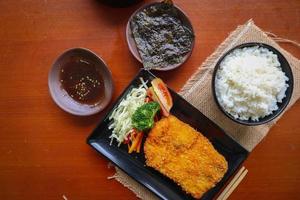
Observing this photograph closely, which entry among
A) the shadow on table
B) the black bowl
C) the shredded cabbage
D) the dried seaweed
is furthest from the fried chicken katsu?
the shadow on table

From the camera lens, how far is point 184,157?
96.9 inches

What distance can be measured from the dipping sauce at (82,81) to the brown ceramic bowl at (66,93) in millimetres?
23

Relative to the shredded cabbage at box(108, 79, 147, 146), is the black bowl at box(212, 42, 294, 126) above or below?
above

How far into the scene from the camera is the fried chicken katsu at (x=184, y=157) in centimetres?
243

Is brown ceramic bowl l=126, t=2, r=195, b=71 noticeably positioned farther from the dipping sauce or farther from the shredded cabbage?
the dipping sauce

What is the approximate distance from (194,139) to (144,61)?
58 centimetres

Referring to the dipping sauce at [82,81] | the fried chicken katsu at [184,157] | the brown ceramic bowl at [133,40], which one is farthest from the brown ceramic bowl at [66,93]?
the fried chicken katsu at [184,157]

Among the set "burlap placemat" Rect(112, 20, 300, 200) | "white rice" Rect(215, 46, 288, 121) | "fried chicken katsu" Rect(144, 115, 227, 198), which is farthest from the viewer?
"burlap placemat" Rect(112, 20, 300, 200)

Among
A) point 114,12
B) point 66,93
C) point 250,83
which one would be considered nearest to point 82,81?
point 66,93

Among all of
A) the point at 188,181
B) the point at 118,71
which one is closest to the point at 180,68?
the point at 118,71

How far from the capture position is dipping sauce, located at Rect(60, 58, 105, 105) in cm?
255

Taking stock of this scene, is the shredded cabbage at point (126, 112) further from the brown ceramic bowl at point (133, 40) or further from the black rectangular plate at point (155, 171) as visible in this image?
the brown ceramic bowl at point (133, 40)

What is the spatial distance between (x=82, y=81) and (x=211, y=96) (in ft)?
2.79

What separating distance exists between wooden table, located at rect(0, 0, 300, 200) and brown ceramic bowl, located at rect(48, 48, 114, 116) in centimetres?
7
